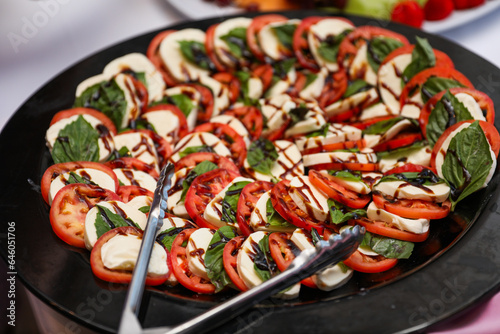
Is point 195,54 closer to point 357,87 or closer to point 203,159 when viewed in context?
point 203,159

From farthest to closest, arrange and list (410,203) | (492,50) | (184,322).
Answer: (492,50)
(410,203)
(184,322)

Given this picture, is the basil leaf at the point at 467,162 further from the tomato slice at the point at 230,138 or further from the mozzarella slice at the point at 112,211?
the mozzarella slice at the point at 112,211

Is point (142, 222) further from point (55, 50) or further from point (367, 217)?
point (55, 50)

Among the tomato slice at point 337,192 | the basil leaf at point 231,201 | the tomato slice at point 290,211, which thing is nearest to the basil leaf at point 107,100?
the basil leaf at point 231,201

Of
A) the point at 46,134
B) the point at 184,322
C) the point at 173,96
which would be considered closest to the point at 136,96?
the point at 173,96

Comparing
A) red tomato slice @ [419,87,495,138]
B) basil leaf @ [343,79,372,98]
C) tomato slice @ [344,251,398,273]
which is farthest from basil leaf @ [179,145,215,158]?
red tomato slice @ [419,87,495,138]
